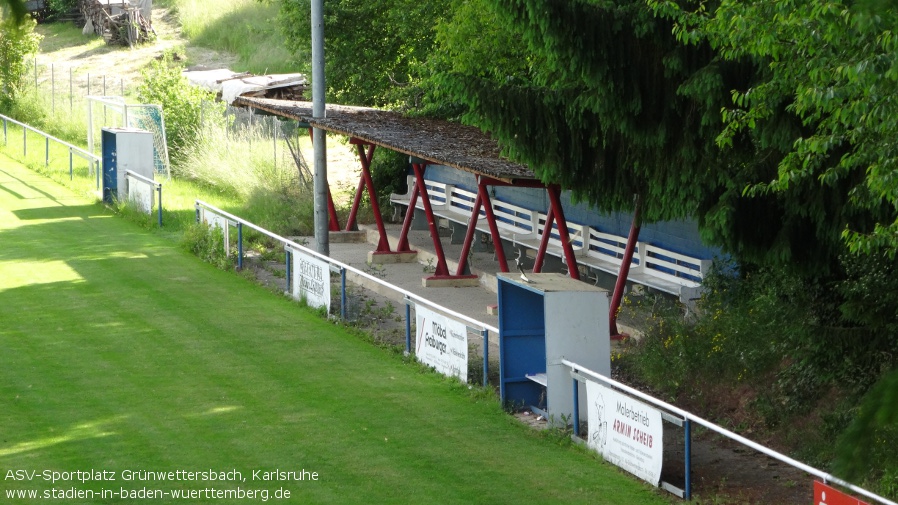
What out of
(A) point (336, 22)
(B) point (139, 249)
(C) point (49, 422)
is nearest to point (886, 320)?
(C) point (49, 422)

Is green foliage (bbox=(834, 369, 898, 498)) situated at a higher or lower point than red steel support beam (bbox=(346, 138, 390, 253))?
higher

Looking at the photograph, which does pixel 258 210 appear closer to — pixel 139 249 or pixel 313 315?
pixel 139 249

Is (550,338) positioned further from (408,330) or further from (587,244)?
(587,244)

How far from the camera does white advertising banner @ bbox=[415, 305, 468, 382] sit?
1351 centimetres

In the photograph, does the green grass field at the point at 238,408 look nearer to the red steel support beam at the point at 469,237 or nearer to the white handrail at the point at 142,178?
the red steel support beam at the point at 469,237

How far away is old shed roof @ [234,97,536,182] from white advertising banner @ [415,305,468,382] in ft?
8.27

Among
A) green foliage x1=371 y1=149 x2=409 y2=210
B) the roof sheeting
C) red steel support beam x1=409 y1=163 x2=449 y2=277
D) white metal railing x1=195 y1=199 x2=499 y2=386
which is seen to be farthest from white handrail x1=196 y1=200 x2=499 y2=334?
the roof sheeting

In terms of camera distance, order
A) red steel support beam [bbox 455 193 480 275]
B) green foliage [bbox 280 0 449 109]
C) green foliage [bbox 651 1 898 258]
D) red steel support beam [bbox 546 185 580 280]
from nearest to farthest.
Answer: green foliage [bbox 651 1 898 258] → red steel support beam [bbox 546 185 580 280] → red steel support beam [bbox 455 193 480 275] → green foliage [bbox 280 0 449 109]

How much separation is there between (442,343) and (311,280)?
4.50 metres

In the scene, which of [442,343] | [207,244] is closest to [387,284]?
[442,343]

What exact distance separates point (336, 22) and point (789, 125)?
55.9ft

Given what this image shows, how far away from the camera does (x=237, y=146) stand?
3153 centimetres

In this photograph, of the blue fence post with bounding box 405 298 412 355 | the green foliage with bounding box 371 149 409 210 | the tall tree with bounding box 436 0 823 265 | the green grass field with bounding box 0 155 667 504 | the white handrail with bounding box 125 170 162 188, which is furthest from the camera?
the green foliage with bounding box 371 149 409 210

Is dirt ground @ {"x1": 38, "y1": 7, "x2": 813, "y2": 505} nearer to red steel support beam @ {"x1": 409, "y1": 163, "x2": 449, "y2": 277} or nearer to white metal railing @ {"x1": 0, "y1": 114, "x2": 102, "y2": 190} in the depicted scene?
red steel support beam @ {"x1": 409, "y1": 163, "x2": 449, "y2": 277}
